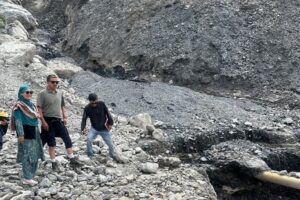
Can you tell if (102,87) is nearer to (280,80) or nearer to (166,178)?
(280,80)

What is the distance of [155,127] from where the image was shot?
1202 centimetres

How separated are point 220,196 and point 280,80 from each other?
6823mm

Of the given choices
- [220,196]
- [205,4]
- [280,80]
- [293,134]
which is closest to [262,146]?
[293,134]

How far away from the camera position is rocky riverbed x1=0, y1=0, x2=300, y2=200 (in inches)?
306

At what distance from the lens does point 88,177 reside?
772cm

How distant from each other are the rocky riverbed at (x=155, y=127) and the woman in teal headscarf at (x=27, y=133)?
34 centimetres

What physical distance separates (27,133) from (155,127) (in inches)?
218

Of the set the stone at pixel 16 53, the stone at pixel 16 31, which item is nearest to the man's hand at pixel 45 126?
the stone at pixel 16 53

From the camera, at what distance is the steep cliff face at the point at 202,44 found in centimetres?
1673

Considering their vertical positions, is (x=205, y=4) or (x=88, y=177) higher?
(x=205, y=4)

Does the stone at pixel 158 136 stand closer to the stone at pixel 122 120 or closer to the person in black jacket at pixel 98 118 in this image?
the stone at pixel 122 120

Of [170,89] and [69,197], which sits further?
[170,89]

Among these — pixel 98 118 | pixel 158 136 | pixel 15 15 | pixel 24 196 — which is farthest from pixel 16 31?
pixel 24 196

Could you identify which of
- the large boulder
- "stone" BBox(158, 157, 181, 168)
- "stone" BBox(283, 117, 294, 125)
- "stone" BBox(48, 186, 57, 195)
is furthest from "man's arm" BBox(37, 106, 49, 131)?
the large boulder
